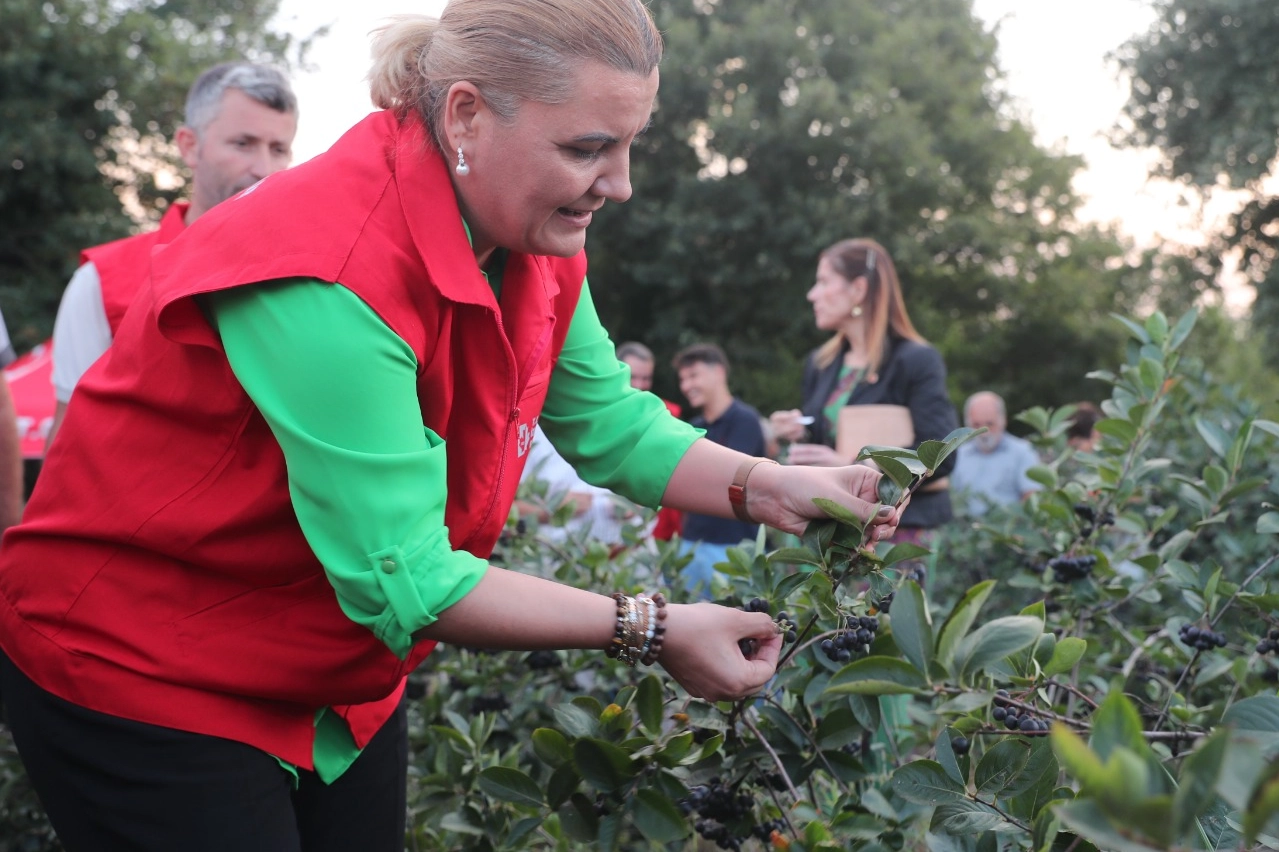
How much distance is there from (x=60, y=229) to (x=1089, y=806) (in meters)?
14.9

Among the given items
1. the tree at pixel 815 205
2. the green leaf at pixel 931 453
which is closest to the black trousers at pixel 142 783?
the green leaf at pixel 931 453

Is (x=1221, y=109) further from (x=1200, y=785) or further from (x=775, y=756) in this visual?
(x=1200, y=785)

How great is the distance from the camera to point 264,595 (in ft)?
4.74

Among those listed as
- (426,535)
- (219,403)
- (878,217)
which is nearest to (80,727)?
(219,403)

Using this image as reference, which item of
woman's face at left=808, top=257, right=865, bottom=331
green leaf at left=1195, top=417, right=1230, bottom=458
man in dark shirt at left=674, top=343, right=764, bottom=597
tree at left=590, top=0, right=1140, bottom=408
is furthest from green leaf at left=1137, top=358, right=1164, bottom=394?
tree at left=590, top=0, right=1140, bottom=408

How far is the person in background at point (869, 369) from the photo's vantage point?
3.86m

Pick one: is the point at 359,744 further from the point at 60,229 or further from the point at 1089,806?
the point at 60,229

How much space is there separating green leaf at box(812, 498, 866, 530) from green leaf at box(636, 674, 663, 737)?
15.8 inches

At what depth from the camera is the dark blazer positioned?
3.81 metres

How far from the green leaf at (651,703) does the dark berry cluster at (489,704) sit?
1086 millimetres

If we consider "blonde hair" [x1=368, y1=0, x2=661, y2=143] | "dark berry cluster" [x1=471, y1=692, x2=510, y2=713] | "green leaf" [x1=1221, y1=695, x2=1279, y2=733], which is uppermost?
"blonde hair" [x1=368, y1=0, x2=661, y2=143]

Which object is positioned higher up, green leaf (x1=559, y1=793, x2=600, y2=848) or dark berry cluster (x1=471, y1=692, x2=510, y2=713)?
green leaf (x1=559, y1=793, x2=600, y2=848)

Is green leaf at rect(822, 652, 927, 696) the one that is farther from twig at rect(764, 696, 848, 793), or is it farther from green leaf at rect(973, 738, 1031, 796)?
twig at rect(764, 696, 848, 793)

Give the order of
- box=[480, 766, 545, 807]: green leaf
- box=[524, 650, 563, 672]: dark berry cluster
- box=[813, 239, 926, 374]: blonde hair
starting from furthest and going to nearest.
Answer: box=[813, 239, 926, 374]: blonde hair, box=[524, 650, 563, 672]: dark berry cluster, box=[480, 766, 545, 807]: green leaf
